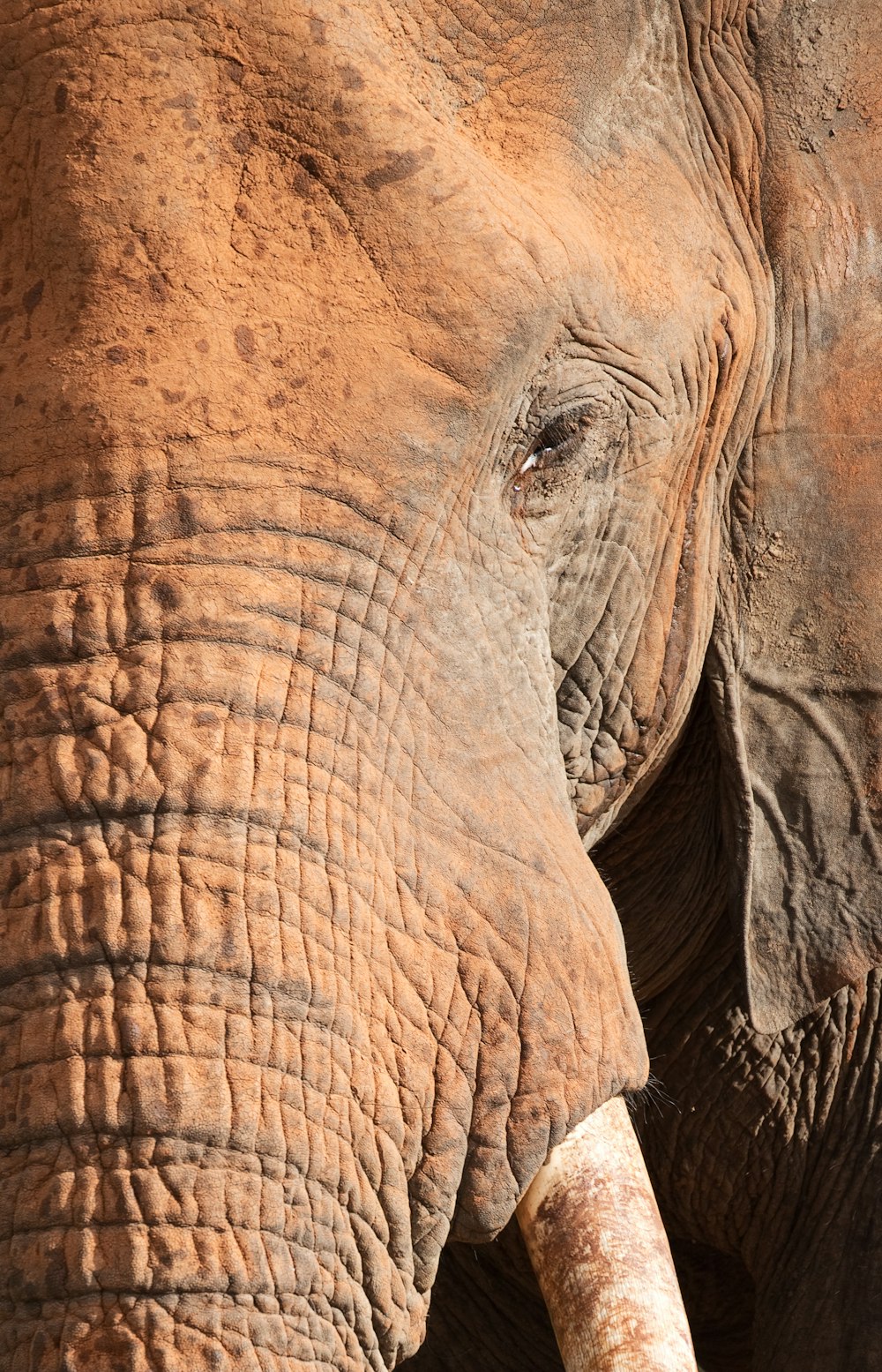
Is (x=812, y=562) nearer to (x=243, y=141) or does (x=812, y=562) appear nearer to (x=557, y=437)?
(x=557, y=437)

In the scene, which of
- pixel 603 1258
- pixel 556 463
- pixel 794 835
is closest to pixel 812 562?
pixel 794 835

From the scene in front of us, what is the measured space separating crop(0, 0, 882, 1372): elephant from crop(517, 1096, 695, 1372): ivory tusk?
2 centimetres

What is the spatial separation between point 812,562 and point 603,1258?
3.81 feet

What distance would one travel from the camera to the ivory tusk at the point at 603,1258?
2115mm

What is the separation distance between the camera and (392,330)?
2.06 metres

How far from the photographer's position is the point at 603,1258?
7.13 feet

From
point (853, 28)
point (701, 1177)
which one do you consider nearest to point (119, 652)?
point (853, 28)

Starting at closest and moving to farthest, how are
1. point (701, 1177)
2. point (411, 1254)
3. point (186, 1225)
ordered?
point (186, 1225), point (411, 1254), point (701, 1177)

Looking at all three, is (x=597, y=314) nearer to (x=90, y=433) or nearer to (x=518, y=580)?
(x=518, y=580)

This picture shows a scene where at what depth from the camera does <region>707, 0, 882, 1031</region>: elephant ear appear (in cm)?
272

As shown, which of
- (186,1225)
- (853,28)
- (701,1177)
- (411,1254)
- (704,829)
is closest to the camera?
(186,1225)

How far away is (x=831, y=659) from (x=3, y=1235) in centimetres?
163

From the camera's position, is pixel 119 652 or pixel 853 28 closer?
pixel 119 652

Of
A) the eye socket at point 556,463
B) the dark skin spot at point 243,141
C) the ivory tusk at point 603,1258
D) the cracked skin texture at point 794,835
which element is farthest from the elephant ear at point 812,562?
the dark skin spot at point 243,141
